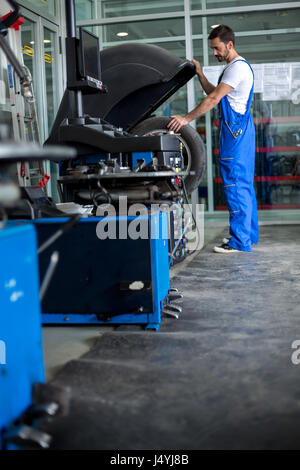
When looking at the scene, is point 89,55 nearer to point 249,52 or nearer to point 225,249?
point 225,249

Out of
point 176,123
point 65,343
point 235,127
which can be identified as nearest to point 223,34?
point 235,127

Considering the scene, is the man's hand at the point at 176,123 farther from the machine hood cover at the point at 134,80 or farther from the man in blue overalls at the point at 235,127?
the man in blue overalls at the point at 235,127

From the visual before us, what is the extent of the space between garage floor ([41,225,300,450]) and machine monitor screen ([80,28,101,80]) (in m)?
1.27

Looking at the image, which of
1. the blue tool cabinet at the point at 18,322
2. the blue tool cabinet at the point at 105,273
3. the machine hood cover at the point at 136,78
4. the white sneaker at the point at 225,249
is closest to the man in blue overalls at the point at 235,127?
the white sneaker at the point at 225,249

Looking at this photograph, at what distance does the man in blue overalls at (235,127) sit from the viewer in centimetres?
392

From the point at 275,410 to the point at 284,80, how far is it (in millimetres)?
5155

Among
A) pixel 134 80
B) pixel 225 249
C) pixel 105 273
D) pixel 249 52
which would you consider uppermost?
pixel 249 52

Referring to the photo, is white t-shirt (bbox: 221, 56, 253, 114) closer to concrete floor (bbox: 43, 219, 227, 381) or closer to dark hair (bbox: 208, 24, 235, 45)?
dark hair (bbox: 208, 24, 235, 45)

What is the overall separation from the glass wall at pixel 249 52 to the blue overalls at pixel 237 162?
7.21 feet

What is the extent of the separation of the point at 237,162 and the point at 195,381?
251cm

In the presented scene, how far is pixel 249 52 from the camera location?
6.02 meters

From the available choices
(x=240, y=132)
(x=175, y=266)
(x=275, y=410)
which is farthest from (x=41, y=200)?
(x=240, y=132)

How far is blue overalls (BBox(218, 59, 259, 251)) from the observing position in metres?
3.95

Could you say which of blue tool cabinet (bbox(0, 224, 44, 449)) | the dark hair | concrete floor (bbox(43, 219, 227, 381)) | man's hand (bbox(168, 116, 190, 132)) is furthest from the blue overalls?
blue tool cabinet (bbox(0, 224, 44, 449))
